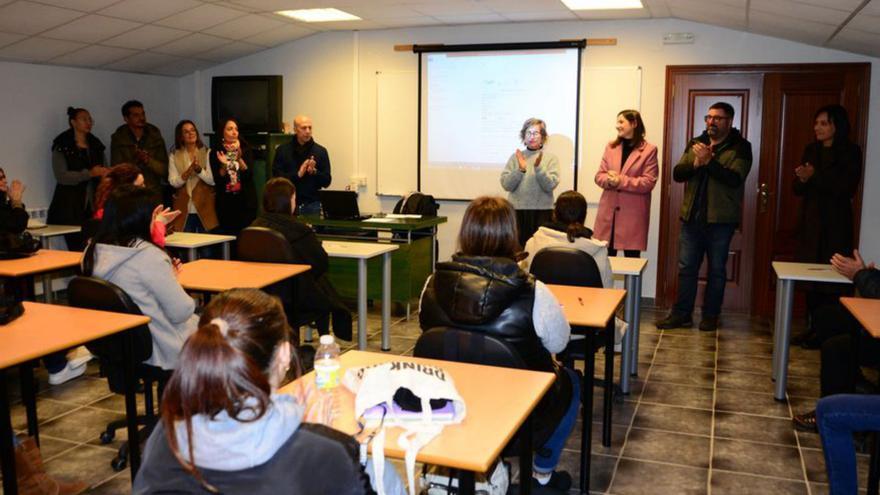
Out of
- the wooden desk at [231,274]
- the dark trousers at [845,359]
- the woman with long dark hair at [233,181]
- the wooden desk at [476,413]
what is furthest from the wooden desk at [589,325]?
the woman with long dark hair at [233,181]

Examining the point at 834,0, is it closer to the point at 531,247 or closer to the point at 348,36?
the point at 531,247

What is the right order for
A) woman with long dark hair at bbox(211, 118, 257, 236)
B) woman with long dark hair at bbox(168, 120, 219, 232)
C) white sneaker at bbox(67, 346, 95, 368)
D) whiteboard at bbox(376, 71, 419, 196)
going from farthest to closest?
whiteboard at bbox(376, 71, 419, 196) < woman with long dark hair at bbox(168, 120, 219, 232) < woman with long dark hair at bbox(211, 118, 257, 236) < white sneaker at bbox(67, 346, 95, 368)

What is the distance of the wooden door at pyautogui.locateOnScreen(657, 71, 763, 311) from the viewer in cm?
641

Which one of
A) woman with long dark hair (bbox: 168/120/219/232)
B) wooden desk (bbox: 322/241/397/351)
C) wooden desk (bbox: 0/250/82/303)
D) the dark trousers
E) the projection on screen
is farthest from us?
the projection on screen

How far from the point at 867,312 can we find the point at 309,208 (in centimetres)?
463

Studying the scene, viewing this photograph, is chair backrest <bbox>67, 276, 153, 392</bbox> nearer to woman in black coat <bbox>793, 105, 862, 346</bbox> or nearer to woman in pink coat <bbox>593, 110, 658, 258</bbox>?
woman in pink coat <bbox>593, 110, 658, 258</bbox>

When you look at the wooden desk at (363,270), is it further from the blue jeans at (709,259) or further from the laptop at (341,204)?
the blue jeans at (709,259)

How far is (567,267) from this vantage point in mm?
3736

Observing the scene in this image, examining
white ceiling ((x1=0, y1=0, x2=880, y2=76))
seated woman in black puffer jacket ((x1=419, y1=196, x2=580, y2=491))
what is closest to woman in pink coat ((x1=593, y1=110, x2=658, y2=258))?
white ceiling ((x1=0, y1=0, x2=880, y2=76))

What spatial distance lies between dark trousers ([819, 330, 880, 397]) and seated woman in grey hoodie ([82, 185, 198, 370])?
2919mm

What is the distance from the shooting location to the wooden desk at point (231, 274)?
3.73 metres

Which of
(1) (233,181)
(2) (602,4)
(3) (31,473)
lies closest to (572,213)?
(3) (31,473)

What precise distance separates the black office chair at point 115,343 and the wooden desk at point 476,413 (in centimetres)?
109

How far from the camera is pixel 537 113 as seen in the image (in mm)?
7023
